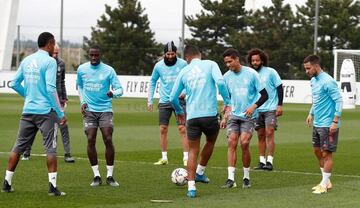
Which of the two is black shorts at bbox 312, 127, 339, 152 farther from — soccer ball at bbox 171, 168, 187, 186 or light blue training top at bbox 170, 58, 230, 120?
soccer ball at bbox 171, 168, 187, 186

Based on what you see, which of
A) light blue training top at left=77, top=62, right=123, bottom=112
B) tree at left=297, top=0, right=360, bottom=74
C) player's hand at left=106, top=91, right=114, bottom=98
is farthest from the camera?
tree at left=297, top=0, right=360, bottom=74

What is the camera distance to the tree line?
228ft

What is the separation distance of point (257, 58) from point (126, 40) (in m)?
60.8

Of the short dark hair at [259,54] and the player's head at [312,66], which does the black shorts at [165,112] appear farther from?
the player's head at [312,66]

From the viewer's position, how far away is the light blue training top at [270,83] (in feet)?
57.9

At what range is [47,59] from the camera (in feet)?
42.8

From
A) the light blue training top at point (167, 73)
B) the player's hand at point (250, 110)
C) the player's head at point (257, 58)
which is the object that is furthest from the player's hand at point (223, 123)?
the light blue training top at point (167, 73)

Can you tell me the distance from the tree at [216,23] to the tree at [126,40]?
3.46 metres

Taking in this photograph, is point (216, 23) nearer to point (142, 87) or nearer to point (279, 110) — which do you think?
point (142, 87)

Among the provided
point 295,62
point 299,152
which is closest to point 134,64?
point 295,62

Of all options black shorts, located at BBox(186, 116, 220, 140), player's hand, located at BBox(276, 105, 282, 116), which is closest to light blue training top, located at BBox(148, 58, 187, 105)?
player's hand, located at BBox(276, 105, 282, 116)

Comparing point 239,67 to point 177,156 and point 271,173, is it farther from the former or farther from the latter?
point 177,156

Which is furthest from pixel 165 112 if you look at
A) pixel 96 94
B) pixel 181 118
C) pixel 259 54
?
pixel 96 94

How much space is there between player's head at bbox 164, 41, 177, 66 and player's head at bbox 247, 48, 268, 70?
1351 millimetres
